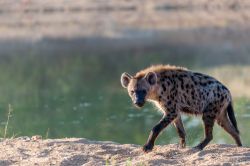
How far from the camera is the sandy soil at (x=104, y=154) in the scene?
7.46 m

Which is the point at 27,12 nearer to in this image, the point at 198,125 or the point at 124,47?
the point at 124,47

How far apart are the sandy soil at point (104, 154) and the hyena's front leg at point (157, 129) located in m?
0.08

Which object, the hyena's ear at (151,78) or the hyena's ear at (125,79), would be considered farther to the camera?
the hyena's ear at (125,79)

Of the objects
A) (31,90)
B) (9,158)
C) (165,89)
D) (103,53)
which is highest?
(103,53)

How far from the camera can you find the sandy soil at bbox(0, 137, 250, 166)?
294 inches

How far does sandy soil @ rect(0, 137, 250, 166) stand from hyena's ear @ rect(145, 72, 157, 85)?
2.39 ft

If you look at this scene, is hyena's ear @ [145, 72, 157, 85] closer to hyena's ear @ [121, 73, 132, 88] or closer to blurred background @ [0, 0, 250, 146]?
hyena's ear @ [121, 73, 132, 88]

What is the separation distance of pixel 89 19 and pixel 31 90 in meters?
15.6

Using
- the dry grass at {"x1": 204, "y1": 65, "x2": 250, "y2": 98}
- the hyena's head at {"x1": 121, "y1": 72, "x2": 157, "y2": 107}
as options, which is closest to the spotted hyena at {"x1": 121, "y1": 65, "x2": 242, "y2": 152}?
the hyena's head at {"x1": 121, "y1": 72, "x2": 157, "y2": 107}

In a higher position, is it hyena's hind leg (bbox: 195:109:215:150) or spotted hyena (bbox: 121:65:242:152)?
spotted hyena (bbox: 121:65:242:152)

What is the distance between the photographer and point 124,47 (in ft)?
101

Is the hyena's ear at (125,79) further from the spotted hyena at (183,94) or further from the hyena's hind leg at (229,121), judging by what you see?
the hyena's hind leg at (229,121)

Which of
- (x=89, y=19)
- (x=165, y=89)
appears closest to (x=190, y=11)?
(x=89, y=19)

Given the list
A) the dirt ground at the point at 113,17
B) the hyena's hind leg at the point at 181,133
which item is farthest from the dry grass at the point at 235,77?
the dirt ground at the point at 113,17
